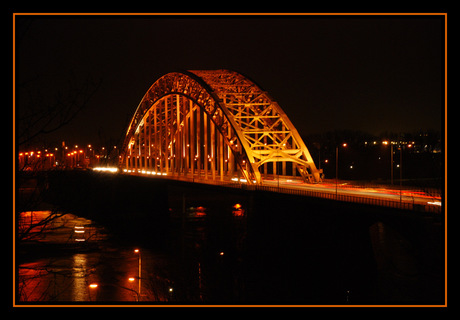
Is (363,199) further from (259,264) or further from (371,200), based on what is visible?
(259,264)

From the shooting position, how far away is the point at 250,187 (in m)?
42.2

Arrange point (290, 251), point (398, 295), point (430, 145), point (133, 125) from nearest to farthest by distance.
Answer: point (398, 295)
point (290, 251)
point (133, 125)
point (430, 145)

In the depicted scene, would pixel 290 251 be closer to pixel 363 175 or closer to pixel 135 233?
pixel 135 233

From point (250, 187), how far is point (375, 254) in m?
11.5

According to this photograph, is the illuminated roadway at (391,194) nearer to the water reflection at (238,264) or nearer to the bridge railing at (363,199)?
the bridge railing at (363,199)

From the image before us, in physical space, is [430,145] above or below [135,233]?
above

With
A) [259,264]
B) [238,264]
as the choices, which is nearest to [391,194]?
[259,264]

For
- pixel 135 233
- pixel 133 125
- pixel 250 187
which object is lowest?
pixel 135 233

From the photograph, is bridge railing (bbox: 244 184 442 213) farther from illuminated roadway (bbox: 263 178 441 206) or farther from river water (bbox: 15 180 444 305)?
Result: illuminated roadway (bbox: 263 178 441 206)

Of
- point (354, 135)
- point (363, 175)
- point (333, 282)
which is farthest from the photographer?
point (354, 135)

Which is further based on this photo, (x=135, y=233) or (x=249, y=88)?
(x=249, y=88)

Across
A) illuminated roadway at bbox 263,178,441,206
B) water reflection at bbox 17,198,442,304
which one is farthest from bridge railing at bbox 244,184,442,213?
water reflection at bbox 17,198,442,304

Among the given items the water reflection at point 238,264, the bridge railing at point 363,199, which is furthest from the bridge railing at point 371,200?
the water reflection at point 238,264

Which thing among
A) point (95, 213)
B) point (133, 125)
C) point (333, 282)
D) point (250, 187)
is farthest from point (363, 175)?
point (333, 282)
